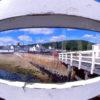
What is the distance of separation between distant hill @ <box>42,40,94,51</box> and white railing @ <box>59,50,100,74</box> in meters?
0.04

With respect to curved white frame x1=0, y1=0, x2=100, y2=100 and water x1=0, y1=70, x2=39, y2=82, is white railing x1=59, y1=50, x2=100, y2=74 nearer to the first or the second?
curved white frame x1=0, y1=0, x2=100, y2=100

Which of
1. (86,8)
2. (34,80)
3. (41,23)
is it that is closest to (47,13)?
(41,23)

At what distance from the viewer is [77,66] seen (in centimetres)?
293

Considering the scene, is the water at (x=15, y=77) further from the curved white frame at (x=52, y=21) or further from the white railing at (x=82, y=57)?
the white railing at (x=82, y=57)

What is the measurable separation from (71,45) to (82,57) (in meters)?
0.14

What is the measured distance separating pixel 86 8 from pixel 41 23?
13.2 inches

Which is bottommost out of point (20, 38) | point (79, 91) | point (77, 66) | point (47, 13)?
point (79, 91)

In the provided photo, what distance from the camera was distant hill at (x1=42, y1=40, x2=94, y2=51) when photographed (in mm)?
2847

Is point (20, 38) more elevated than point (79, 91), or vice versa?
point (20, 38)

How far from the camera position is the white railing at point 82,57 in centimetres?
287

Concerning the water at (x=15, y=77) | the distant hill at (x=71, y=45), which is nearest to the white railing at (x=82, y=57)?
the distant hill at (x=71, y=45)

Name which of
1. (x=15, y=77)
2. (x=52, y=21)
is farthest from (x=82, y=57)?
(x=15, y=77)

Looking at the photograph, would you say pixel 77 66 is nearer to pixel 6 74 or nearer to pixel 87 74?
pixel 87 74

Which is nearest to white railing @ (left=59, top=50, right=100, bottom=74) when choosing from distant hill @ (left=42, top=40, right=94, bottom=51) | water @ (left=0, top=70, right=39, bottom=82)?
distant hill @ (left=42, top=40, right=94, bottom=51)
